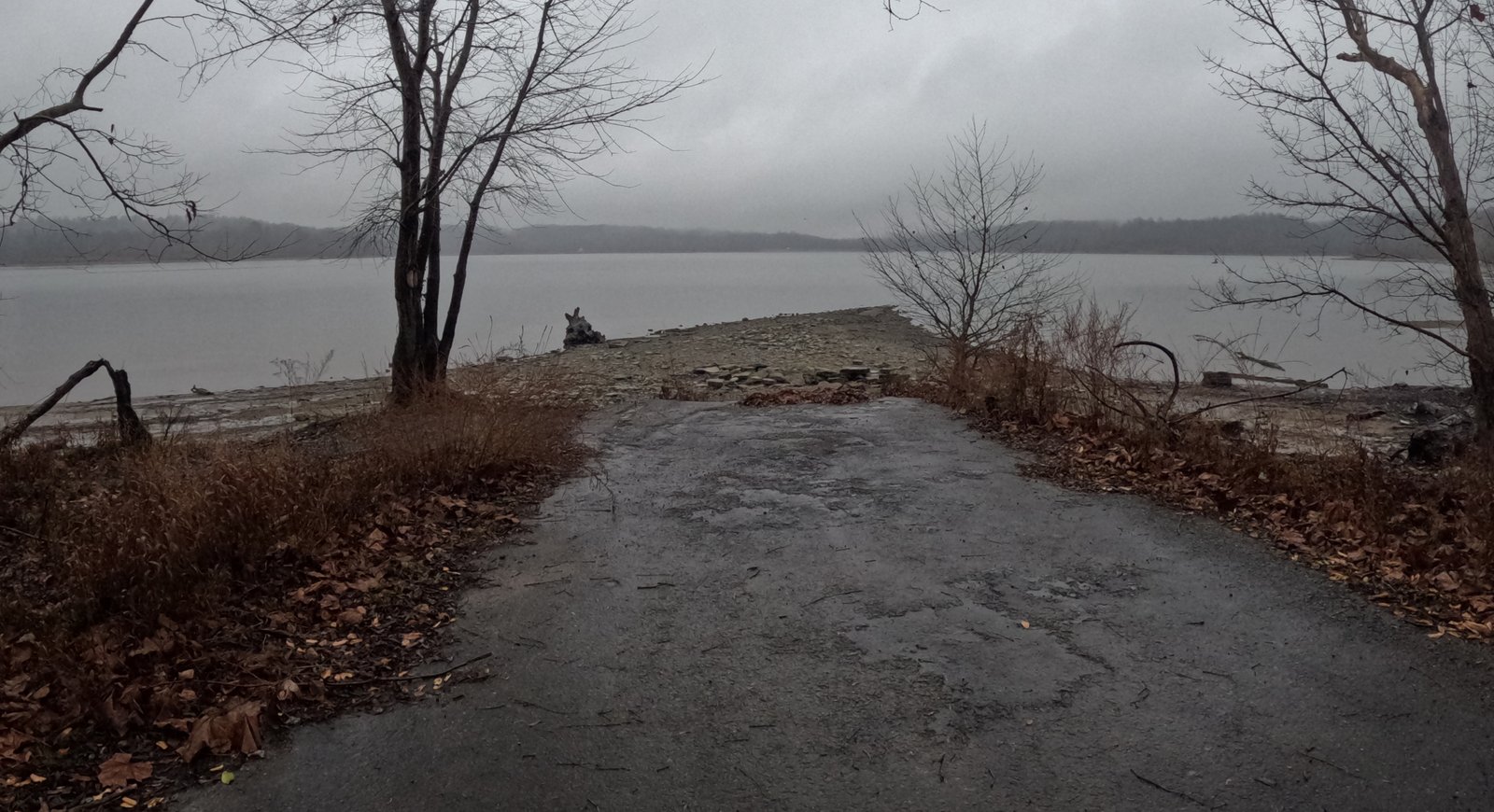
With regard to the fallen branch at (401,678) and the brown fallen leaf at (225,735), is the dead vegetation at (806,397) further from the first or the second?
the brown fallen leaf at (225,735)

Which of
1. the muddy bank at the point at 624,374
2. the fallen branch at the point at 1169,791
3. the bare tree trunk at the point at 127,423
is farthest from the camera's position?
the muddy bank at the point at 624,374

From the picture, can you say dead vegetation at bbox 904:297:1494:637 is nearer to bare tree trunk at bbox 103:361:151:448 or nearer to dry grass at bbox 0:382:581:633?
dry grass at bbox 0:382:581:633

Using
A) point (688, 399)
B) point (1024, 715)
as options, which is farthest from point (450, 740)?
point (688, 399)

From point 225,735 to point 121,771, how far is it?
0.36m

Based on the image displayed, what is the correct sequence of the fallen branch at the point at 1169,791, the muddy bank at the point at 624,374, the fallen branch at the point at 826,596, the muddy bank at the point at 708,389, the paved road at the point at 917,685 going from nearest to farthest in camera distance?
the fallen branch at the point at 1169,791, the paved road at the point at 917,685, the fallen branch at the point at 826,596, the muddy bank at the point at 708,389, the muddy bank at the point at 624,374

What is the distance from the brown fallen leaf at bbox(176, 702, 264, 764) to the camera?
3.70 metres

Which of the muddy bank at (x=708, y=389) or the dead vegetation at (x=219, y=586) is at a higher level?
the dead vegetation at (x=219, y=586)

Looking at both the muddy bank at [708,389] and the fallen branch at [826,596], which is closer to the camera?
the fallen branch at [826,596]

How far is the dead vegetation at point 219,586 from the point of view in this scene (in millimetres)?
3799

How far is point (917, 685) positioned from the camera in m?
4.19

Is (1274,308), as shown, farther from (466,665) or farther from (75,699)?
(75,699)

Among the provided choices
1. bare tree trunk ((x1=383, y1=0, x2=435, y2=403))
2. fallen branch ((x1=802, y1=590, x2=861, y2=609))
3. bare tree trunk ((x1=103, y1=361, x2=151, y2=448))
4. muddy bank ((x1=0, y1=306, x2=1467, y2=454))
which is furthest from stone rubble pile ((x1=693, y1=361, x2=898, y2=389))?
fallen branch ((x1=802, y1=590, x2=861, y2=609))

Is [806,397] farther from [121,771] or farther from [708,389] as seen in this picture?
[121,771]

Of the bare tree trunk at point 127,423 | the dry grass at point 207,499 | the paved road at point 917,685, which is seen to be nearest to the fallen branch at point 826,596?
the paved road at point 917,685
